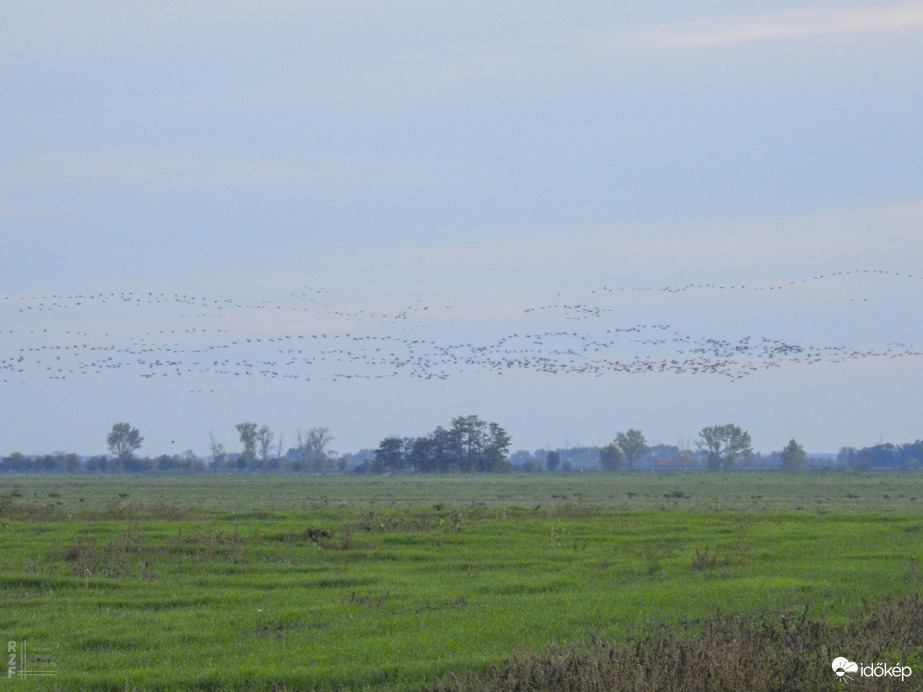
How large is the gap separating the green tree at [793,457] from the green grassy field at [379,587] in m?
153

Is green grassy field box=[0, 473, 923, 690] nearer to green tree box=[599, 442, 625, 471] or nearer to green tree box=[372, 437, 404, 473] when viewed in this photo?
green tree box=[372, 437, 404, 473]

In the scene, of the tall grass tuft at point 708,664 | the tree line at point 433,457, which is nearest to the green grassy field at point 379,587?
the tall grass tuft at point 708,664

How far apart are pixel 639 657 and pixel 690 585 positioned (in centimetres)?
874

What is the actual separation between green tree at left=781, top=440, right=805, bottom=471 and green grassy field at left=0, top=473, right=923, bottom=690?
153 metres

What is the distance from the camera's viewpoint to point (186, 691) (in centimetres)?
1180

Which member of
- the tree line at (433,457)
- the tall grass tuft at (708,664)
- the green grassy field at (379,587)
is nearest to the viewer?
the tall grass tuft at (708,664)

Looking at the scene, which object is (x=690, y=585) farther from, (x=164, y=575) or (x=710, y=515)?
(x=710, y=515)

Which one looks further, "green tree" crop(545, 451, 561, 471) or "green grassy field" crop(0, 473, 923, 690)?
"green tree" crop(545, 451, 561, 471)

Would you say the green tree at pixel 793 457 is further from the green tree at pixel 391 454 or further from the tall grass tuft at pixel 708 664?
the tall grass tuft at pixel 708 664

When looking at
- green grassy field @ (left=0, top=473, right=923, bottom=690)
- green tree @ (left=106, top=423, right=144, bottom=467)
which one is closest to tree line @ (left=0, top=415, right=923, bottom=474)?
green tree @ (left=106, top=423, right=144, bottom=467)

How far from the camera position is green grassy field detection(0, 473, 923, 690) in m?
13.0

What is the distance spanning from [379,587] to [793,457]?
170 metres

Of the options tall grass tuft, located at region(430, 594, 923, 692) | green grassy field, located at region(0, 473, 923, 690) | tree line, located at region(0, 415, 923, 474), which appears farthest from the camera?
tree line, located at region(0, 415, 923, 474)

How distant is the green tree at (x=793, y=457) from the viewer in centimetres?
17788
